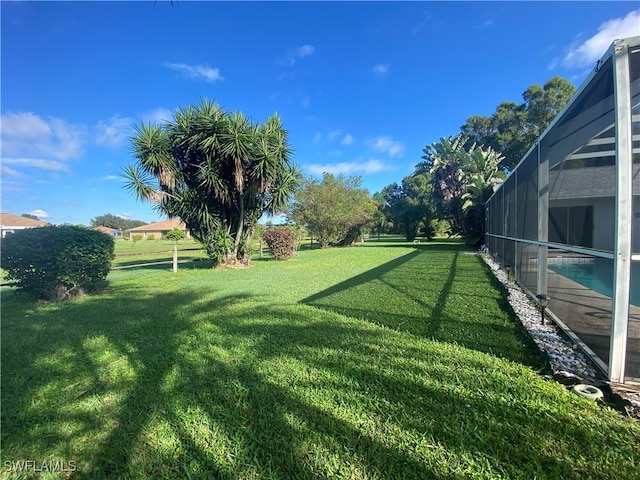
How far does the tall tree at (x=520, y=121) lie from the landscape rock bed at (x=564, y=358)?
27.2 metres

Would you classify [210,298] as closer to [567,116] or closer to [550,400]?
[550,400]

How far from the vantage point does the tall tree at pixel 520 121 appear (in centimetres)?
2645

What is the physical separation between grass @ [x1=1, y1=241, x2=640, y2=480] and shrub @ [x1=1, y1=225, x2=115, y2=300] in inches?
83.5

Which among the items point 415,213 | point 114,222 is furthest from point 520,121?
point 114,222

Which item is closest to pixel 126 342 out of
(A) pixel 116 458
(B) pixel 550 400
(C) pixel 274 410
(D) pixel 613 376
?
(A) pixel 116 458

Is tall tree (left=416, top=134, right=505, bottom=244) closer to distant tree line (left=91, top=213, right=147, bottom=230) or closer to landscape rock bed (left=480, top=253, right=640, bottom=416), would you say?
landscape rock bed (left=480, top=253, right=640, bottom=416)

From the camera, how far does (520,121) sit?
97.5 ft

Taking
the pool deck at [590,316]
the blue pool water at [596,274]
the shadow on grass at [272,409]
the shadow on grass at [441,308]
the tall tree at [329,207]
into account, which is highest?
the tall tree at [329,207]

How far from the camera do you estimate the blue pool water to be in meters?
2.49

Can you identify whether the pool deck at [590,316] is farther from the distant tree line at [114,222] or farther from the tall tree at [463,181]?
the distant tree line at [114,222]

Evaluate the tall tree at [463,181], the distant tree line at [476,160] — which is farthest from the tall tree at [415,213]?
the tall tree at [463,181]

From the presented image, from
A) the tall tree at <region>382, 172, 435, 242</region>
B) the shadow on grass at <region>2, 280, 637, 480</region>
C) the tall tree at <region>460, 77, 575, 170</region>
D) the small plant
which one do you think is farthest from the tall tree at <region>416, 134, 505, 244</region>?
the shadow on grass at <region>2, 280, 637, 480</region>

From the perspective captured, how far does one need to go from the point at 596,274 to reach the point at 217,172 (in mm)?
11273

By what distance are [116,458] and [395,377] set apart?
83.4 inches
